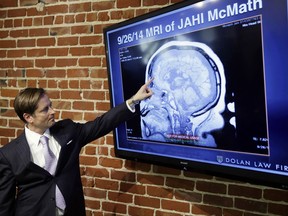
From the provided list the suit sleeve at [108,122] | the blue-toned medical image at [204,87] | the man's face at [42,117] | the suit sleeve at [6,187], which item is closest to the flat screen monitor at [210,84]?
the blue-toned medical image at [204,87]

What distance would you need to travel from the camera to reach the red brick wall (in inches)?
84.7

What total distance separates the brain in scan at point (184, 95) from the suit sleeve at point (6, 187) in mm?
806

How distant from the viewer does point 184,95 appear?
5.89 feet

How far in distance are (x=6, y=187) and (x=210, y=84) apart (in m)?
1.21

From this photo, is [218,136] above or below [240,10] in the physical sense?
below

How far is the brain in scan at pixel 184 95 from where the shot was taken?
1.65 metres

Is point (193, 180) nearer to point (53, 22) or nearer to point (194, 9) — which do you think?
point (194, 9)

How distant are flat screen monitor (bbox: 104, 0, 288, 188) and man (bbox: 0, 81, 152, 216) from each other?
0.18 meters

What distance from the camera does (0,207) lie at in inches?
71.7

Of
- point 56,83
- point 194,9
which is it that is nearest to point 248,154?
point 194,9

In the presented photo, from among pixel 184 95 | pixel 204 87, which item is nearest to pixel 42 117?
pixel 184 95

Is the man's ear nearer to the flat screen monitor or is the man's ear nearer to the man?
the man

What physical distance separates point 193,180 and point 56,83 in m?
1.27

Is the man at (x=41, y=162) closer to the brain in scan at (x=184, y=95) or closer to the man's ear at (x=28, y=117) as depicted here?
the man's ear at (x=28, y=117)
